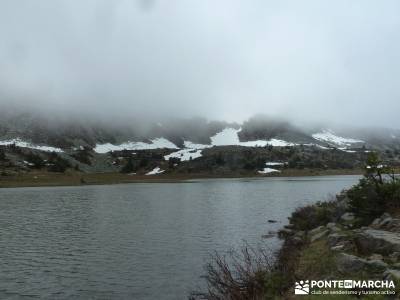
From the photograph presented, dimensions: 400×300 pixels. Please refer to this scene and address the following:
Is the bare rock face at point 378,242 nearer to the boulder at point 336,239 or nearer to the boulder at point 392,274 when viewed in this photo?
the boulder at point 336,239

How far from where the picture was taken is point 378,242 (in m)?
21.9

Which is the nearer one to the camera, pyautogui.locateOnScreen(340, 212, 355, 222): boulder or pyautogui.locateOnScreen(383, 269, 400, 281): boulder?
pyautogui.locateOnScreen(383, 269, 400, 281): boulder

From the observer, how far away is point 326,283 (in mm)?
18312

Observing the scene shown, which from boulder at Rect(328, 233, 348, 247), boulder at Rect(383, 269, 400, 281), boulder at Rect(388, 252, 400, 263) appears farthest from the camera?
boulder at Rect(328, 233, 348, 247)

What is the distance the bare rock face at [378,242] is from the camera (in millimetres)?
20953

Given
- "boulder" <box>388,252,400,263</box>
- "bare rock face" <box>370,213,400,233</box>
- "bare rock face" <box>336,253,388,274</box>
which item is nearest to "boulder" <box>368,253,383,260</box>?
"boulder" <box>388,252,400,263</box>

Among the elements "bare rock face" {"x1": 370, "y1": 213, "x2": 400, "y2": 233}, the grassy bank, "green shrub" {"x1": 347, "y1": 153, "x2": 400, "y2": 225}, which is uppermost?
"green shrub" {"x1": 347, "y1": 153, "x2": 400, "y2": 225}

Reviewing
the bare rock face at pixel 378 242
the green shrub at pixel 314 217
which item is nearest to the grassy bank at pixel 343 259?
the bare rock face at pixel 378 242

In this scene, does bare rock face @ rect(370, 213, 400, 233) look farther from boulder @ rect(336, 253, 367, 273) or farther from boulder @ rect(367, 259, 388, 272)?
boulder @ rect(367, 259, 388, 272)

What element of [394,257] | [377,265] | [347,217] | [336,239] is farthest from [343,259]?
[347,217]

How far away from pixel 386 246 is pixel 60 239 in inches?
1507

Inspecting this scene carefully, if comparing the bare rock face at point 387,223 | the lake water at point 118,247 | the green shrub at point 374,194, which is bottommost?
the lake water at point 118,247

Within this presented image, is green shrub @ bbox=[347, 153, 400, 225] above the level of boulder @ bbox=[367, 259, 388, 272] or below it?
above

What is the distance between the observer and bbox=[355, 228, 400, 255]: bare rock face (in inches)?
825
